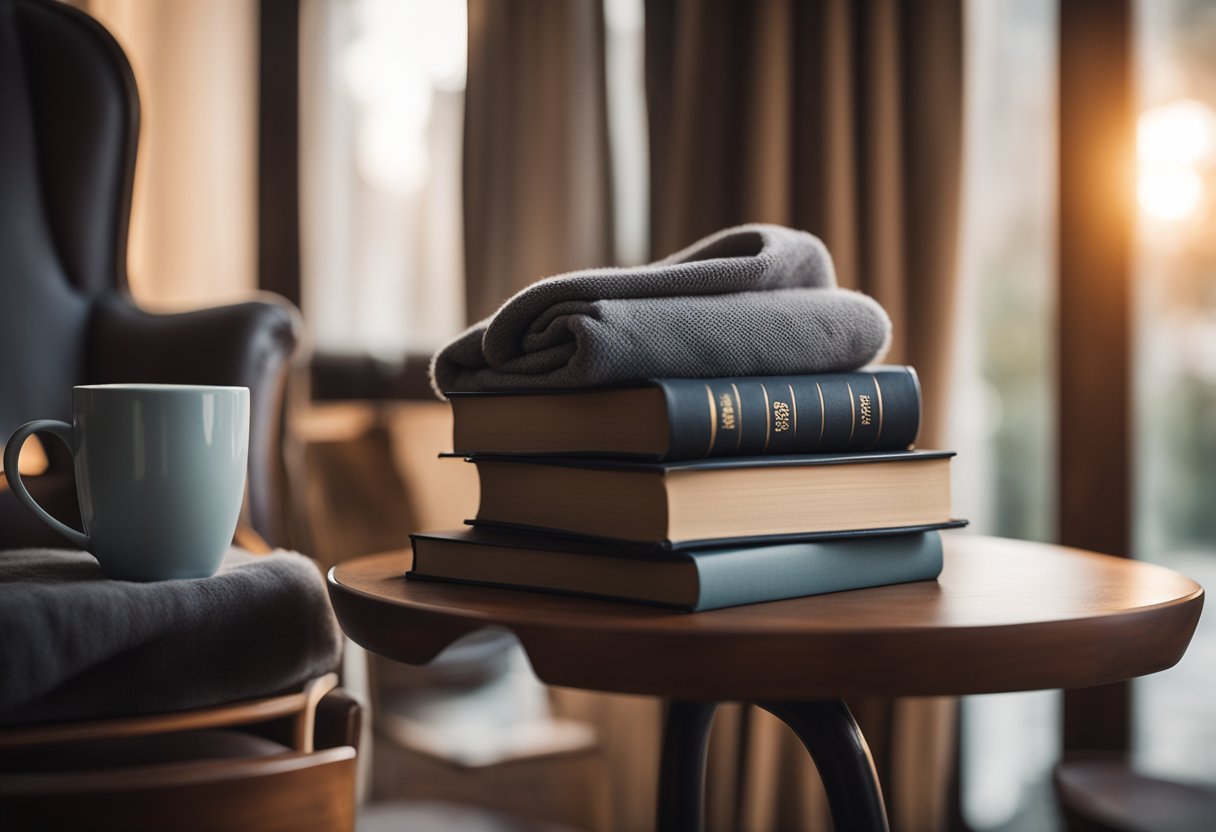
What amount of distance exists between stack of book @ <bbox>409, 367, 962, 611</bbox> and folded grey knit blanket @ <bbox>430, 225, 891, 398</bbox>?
0.02 meters

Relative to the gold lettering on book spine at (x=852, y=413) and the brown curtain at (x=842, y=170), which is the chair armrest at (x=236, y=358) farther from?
the brown curtain at (x=842, y=170)

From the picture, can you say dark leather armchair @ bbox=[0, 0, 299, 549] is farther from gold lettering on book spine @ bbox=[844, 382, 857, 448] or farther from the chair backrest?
gold lettering on book spine @ bbox=[844, 382, 857, 448]

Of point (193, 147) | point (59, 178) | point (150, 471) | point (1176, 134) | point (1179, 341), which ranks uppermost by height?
point (193, 147)

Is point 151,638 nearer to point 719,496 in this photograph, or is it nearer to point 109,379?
point 719,496

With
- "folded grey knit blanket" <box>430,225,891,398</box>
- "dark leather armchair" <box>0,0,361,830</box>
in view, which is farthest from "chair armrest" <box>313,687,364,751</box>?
"folded grey knit blanket" <box>430,225,891,398</box>

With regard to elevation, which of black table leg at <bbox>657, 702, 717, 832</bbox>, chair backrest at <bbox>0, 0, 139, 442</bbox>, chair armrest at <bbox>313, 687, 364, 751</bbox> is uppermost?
chair backrest at <bbox>0, 0, 139, 442</bbox>

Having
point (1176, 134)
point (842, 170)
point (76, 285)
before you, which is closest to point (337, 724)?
point (76, 285)

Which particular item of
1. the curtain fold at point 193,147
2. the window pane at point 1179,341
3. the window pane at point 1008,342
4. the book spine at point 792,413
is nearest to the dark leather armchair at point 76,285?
the book spine at point 792,413

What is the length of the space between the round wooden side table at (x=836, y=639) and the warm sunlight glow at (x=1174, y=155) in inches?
37.7

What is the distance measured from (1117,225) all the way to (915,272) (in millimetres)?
281

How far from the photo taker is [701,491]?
610 mm

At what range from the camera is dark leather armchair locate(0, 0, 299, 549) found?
108 centimetres

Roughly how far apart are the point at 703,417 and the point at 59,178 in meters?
1.01

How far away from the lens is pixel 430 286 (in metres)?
1.97
